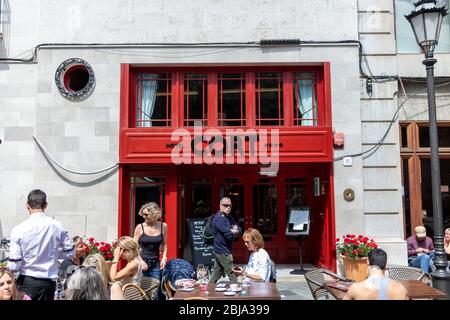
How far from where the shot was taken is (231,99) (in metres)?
9.98

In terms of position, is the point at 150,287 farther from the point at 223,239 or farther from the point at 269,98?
the point at 269,98

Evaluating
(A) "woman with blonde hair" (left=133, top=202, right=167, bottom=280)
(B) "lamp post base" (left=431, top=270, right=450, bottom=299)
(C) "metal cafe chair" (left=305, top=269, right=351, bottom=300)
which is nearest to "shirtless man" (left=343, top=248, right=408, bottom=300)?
(C) "metal cafe chair" (left=305, top=269, right=351, bottom=300)

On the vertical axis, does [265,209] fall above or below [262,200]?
below

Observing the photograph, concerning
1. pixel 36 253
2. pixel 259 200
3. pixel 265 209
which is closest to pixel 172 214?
pixel 259 200

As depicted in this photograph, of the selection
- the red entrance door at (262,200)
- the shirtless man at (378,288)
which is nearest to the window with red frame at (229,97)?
the red entrance door at (262,200)

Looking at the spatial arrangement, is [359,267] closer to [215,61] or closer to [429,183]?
[429,183]

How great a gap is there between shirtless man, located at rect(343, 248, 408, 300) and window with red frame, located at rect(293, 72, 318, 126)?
6247 millimetres

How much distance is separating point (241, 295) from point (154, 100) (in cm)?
635

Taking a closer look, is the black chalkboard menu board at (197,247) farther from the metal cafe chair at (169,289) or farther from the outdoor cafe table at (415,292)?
the outdoor cafe table at (415,292)

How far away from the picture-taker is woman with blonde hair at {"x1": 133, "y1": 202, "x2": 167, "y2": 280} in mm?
6117

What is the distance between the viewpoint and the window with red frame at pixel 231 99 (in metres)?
9.88

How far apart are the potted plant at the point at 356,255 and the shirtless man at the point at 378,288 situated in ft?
16.0

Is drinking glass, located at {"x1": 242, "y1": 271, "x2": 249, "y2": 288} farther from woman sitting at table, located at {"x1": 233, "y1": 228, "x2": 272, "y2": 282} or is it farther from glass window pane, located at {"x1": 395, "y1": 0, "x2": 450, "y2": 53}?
glass window pane, located at {"x1": 395, "y1": 0, "x2": 450, "y2": 53}

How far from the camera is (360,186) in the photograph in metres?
9.39
